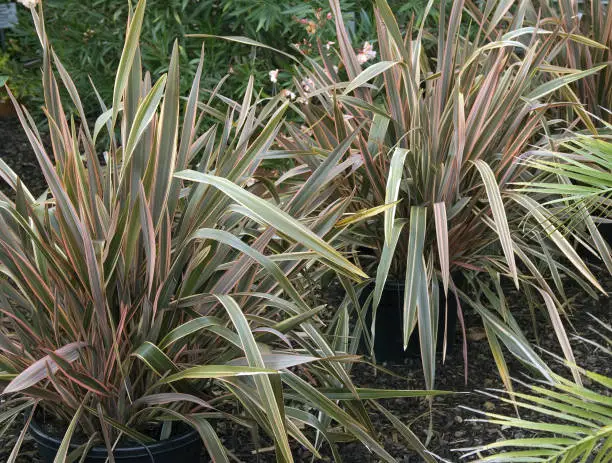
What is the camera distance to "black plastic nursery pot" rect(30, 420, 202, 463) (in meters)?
1.62

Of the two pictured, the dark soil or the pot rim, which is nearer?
the pot rim

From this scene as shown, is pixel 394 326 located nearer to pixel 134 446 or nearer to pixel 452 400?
pixel 452 400

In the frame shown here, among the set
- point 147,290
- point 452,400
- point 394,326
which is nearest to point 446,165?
point 394,326

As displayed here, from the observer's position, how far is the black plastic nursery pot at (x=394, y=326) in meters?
2.27

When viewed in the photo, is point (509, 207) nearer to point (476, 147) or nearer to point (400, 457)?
point (476, 147)

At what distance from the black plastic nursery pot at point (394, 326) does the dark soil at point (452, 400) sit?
35 mm

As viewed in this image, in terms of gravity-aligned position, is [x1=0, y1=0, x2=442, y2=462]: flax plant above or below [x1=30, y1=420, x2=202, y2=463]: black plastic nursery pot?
above

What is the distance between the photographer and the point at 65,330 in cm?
167

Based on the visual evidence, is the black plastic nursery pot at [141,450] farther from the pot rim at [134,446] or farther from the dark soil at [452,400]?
the dark soil at [452,400]

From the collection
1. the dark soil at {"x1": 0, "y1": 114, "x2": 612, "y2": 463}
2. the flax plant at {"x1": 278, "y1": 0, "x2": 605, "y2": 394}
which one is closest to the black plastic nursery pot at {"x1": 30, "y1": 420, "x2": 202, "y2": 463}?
the dark soil at {"x1": 0, "y1": 114, "x2": 612, "y2": 463}

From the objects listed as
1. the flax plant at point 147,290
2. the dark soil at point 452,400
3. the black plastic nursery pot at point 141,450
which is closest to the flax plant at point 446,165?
the dark soil at point 452,400

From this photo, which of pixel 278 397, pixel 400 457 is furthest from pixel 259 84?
pixel 278 397

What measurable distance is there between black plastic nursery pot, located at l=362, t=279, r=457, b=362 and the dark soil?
0.11 ft

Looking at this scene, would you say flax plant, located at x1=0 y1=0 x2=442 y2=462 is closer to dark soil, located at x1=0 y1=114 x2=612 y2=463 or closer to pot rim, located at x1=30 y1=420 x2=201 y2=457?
pot rim, located at x1=30 y1=420 x2=201 y2=457
